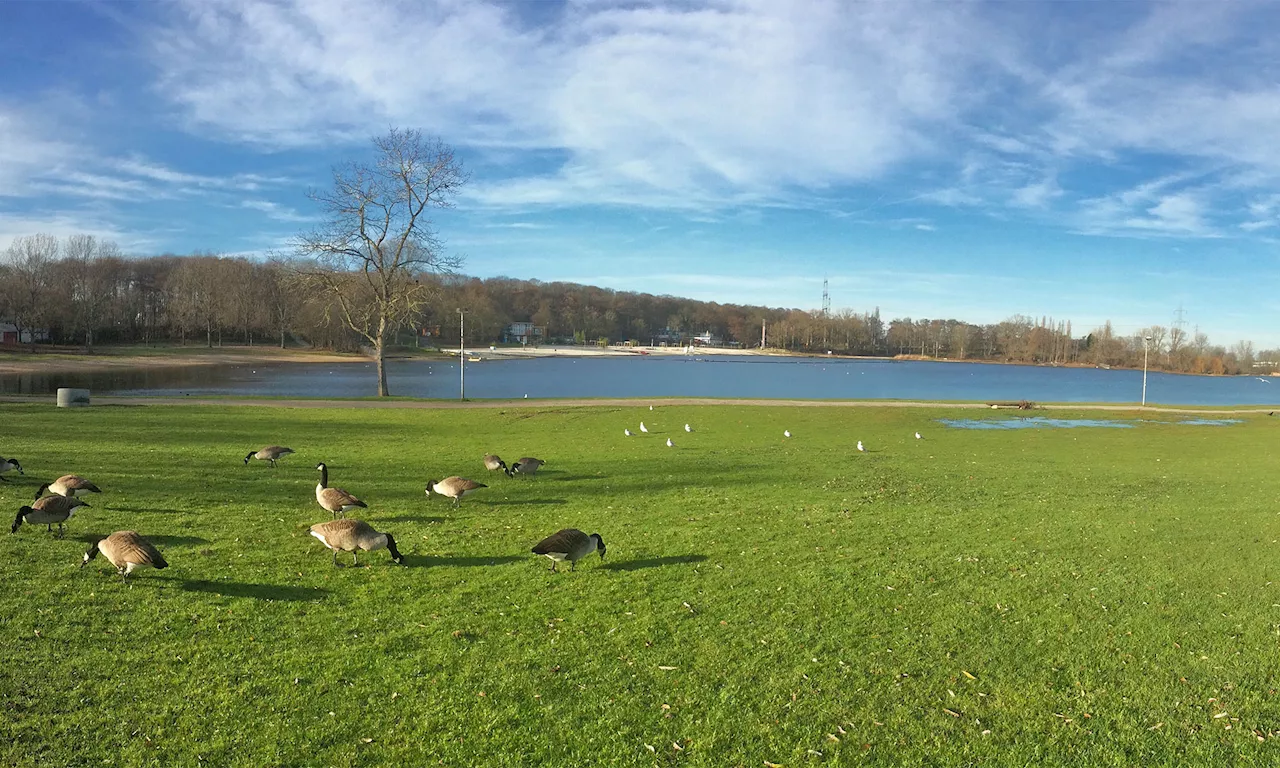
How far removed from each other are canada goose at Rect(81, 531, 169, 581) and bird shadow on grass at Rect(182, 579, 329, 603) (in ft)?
1.33

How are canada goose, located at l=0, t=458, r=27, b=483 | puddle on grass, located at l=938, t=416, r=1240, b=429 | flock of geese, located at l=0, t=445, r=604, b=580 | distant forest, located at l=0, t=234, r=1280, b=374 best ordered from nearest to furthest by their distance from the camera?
flock of geese, located at l=0, t=445, r=604, b=580 → canada goose, located at l=0, t=458, r=27, b=483 → puddle on grass, located at l=938, t=416, r=1240, b=429 → distant forest, located at l=0, t=234, r=1280, b=374

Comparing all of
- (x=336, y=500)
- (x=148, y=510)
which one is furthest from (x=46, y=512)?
(x=336, y=500)

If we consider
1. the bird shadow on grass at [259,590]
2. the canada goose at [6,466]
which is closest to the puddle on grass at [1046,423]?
the bird shadow on grass at [259,590]

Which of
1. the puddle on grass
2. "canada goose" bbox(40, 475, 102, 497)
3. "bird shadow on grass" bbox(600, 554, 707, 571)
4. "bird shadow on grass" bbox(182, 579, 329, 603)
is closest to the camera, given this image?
"bird shadow on grass" bbox(182, 579, 329, 603)

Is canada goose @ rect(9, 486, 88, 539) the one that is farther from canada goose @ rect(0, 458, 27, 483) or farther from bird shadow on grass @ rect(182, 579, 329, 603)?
Answer: canada goose @ rect(0, 458, 27, 483)

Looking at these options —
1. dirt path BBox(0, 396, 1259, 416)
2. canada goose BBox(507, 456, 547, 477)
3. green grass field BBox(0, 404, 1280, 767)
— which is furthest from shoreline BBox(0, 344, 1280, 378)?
green grass field BBox(0, 404, 1280, 767)

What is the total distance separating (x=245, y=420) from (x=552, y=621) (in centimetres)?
2198

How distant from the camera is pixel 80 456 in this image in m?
15.5

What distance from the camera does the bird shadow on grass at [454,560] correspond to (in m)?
8.62

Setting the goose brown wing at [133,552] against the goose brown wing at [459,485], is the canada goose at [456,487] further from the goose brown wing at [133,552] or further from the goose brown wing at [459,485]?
the goose brown wing at [133,552]

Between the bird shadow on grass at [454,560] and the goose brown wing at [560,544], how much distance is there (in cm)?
87

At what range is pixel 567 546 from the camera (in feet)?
27.0

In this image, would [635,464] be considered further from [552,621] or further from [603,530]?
[552,621]

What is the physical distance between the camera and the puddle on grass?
31.0 meters
